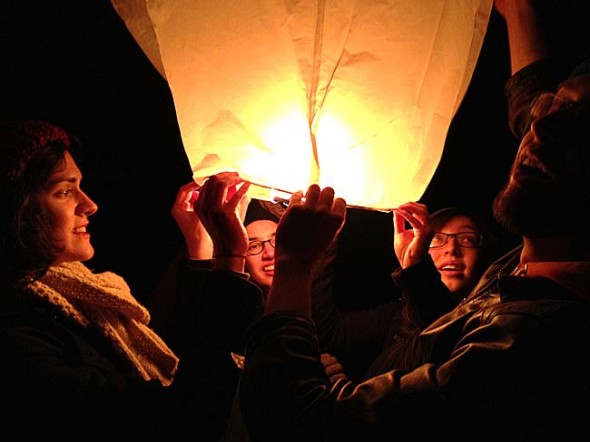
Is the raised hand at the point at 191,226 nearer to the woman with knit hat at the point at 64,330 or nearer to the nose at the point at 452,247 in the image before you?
the woman with knit hat at the point at 64,330

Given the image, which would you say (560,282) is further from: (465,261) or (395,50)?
(465,261)

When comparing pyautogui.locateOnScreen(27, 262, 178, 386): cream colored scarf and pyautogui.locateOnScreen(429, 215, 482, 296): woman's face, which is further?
pyautogui.locateOnScreen(429, 215, 482, 296): woman's face

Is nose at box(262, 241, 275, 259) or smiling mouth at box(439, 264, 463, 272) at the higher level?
nose at box(262, 241, 275, 259)

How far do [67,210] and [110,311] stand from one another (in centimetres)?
35

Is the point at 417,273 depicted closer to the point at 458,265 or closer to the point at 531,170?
the point at 531,170

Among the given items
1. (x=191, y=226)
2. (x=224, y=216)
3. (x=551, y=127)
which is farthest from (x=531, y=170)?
(x=191, y=226)

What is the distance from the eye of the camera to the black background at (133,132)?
2.43 metres

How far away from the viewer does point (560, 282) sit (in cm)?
93

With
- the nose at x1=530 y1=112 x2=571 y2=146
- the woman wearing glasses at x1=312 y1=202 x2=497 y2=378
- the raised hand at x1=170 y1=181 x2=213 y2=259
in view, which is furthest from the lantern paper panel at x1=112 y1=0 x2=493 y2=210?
the raised hand at x1=170 y1=181 x2=213 y2=259

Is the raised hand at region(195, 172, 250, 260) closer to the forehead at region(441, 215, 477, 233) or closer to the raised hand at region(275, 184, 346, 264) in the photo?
the raised hand at region(275, 184, 346, 264)

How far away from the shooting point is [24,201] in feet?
4.68

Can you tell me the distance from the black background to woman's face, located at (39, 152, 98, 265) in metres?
1.12

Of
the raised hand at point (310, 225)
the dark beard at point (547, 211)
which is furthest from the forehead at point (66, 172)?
the dark beard at point (547, 211)

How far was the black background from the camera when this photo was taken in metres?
2.43
